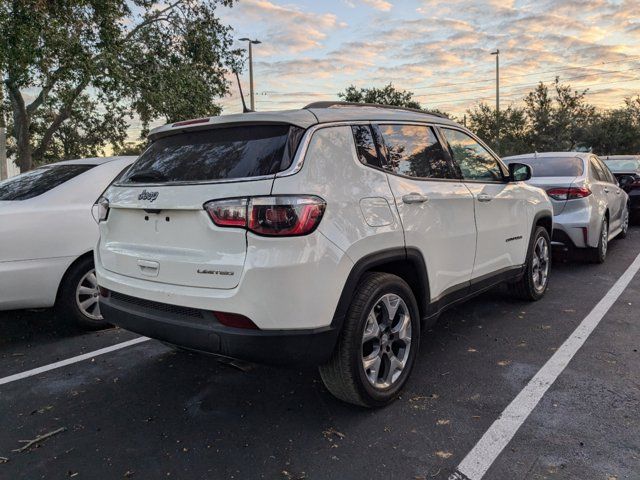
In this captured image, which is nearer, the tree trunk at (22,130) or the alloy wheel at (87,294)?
the alloy wheel at (87,294)

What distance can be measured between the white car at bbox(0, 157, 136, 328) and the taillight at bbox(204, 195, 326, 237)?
2.48 m

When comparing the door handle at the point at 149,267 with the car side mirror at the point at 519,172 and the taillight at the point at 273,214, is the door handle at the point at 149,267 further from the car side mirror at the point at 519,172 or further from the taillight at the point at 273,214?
the car side mirror at the point at 519,172

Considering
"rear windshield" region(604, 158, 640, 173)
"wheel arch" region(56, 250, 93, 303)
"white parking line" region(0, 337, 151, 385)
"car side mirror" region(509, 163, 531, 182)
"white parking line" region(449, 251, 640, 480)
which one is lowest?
"white parking line" region(449, 251, 640, 480)

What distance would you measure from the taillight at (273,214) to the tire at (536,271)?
3.28 metres

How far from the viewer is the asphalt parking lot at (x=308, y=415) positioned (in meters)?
2.59

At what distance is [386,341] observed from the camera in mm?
3197

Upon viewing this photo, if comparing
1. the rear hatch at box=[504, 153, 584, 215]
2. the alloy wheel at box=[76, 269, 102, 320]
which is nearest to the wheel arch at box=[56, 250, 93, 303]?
the alloy wheel at box=[76, 269, 102, 320]

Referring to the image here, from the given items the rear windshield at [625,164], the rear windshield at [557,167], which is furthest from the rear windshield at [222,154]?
the rear windshield at [625,164]

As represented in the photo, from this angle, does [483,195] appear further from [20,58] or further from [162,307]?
[20,58]

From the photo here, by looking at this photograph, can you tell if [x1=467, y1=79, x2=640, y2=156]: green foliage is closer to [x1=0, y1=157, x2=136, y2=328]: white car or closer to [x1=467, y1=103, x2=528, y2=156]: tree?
[x1=467, y1=103, x2=528, y2=156]: tree

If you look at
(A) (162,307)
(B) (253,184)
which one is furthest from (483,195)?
(A) (162,307)

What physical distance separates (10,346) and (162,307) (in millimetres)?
2518

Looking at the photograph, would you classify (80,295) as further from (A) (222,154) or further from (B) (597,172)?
(B) (597,172)

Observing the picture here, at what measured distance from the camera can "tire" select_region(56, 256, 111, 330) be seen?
4520mm
